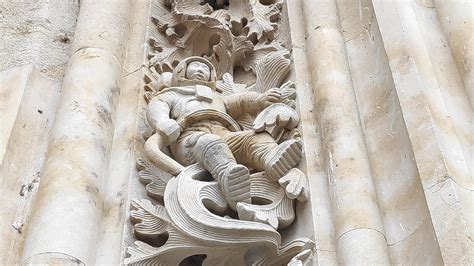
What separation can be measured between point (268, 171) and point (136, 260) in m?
0.55

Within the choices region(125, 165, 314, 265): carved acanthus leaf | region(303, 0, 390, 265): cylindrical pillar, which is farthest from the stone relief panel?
region(303, 0, 390, 265): cylindrical pillar

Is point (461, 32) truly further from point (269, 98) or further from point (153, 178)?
point (153, 178)

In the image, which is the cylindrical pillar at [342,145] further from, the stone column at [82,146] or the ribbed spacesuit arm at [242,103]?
the stone column at [82,146]

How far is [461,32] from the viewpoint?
3232mm

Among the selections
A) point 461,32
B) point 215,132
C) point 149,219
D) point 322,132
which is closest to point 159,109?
point 215,132

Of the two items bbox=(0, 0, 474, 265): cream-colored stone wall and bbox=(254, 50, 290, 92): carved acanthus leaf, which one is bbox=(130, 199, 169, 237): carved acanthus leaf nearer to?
bbox=(0, 0, 474, 265): cream-colored stone wall

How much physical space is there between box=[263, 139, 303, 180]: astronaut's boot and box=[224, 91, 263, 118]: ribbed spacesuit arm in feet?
1.01

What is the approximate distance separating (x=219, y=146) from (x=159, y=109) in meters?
0.36

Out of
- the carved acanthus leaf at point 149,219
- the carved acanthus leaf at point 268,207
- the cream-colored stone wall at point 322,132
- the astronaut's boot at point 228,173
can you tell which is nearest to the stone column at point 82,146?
the cream-colored stone wall at point 322,132

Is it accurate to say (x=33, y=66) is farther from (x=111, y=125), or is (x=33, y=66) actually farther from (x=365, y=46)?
(x=365, y=46)

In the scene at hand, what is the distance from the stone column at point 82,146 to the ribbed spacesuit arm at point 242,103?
468 mm

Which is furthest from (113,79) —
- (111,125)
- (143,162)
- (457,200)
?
(457,200)

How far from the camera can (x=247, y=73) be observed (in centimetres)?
384

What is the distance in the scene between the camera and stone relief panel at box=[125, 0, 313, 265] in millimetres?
2816
